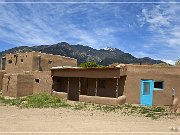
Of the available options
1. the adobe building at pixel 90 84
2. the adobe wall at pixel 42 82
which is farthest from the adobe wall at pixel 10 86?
the adobe building at pixel 90 84

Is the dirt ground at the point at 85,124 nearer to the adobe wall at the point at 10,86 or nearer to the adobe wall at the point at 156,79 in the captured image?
the adobe wall at the point at 156,79

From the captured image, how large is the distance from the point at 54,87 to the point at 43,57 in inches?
336

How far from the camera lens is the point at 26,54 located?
3638 centimetres

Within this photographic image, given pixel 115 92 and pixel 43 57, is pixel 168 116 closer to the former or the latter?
pixel 115 92

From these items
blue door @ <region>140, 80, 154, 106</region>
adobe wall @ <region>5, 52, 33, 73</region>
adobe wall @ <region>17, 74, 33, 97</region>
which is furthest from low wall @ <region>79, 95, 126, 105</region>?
adobe wall @ <region>5, 52, 33, 73</region>

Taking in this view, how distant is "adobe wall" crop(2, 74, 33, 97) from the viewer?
29062 mm

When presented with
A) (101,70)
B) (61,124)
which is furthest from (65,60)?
(61,124)

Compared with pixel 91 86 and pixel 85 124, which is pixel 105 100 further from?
pixel 85 124

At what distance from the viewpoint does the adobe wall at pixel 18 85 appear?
2906cm

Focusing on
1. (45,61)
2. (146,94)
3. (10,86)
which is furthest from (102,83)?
(45,61)

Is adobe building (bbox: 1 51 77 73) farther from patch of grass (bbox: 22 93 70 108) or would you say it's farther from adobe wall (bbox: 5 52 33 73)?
patch of grass (bbox: 22 93 70 108)

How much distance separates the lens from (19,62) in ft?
122

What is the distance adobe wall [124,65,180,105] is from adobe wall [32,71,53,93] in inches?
324

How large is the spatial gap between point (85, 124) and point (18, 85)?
621 inches
